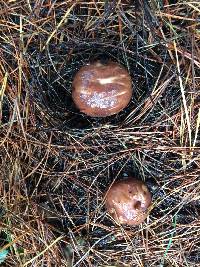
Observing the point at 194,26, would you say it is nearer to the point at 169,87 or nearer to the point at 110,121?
the point at 169,87

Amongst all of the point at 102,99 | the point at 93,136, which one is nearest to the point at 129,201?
the point at 93,136

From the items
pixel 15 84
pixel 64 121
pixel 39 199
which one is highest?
pixel 15 84

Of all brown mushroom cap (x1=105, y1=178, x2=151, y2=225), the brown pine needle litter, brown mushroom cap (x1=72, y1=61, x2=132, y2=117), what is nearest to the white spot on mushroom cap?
brown mushroom cap (x1=72, y1=61, x2=132, y2=117)

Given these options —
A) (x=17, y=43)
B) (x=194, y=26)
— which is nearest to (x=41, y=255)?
(x=17, y=43)

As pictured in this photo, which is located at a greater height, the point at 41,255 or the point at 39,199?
the point at 39,199

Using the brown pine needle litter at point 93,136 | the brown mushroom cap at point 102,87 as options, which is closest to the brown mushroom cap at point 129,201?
the brown pine needle litter at point 93,136

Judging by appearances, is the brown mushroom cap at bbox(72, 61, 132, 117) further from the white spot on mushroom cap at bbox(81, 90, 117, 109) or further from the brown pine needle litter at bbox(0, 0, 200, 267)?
the brown pine needle litter at bbox(0, 0, 200, 267)

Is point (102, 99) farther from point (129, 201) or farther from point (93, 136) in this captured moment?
point (129, 201)
